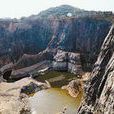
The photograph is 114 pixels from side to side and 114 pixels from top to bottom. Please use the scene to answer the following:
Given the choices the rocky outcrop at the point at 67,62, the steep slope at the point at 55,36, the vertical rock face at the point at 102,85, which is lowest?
the rocky outcrop at the point at 67,62

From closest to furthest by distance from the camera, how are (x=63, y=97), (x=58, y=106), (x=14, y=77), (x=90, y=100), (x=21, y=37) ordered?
(x=90, y=100), (x=58, y=106), (x=63, y=97), (x=14, y=77), (x=21, y=37)

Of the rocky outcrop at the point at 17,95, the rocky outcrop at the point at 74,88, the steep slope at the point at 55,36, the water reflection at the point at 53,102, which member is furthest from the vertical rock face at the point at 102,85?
the steep slope at the point at 55,36

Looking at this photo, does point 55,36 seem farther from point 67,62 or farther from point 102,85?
point 102,85

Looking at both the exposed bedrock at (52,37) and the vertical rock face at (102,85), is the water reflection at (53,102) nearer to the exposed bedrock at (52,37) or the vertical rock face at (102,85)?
the vertical rock face at (102,85)

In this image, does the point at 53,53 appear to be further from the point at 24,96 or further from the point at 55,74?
the point at 24,96

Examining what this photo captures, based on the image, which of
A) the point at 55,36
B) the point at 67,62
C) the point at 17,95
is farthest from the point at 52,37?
the point at 17,95

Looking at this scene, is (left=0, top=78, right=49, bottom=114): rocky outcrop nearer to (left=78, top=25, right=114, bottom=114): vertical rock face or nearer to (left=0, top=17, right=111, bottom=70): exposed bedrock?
(left=0, top=17, right=111, bottom=70): exposed bedrock

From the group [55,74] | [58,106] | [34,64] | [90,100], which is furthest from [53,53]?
[90,100]

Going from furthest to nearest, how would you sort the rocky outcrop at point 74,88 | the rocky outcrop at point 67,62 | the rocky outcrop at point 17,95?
the rocky outcrop at point 67,62 → the rocky outcrop at point 74,88 → the rocky outcrop at point 17,95

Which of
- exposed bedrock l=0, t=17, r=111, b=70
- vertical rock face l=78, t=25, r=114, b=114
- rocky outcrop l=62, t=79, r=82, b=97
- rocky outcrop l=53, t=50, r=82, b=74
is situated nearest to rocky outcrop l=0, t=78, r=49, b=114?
rocky outcrop l=62, t=79, r=82, b=97
